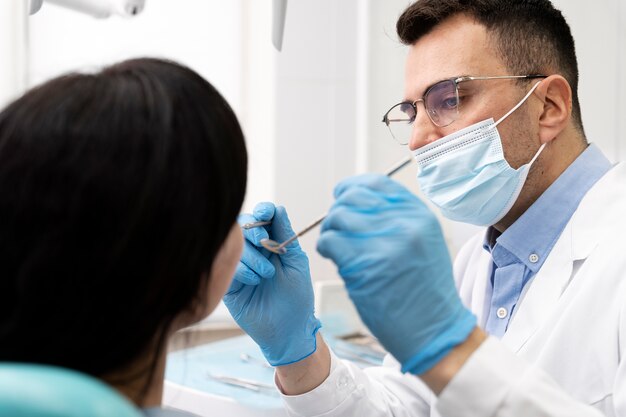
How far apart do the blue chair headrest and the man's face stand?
104 cm

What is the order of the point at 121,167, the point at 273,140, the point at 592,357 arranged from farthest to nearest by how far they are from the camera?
the point at 273,140
the point at 592,357
the point at 121,167

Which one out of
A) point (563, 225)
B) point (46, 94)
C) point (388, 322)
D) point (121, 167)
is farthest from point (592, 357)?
point (46, 94)

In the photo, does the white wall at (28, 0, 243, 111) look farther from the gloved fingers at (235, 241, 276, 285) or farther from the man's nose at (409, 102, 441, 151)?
the gloved fingers at (235, 241, 276, 285)

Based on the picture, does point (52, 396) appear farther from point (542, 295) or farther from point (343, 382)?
point (542, 295)

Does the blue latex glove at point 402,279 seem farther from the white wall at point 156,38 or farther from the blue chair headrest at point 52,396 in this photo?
the white wall at point 156,38

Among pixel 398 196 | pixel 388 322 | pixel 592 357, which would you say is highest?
pixel 398 196

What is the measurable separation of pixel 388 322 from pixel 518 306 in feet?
1.89

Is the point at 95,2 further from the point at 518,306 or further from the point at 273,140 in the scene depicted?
the point at 518,306

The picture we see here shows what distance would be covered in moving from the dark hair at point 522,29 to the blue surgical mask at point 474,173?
0.08 meters

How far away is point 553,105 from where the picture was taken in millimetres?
1403

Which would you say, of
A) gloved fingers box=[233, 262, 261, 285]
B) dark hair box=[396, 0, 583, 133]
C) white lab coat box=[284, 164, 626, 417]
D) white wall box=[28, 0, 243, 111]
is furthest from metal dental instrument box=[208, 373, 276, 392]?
white wall box=[28, 0, 243, 111]

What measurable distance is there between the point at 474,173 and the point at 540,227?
0.70 feet

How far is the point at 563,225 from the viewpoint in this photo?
4.51ft

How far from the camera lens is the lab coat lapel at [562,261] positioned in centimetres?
125
